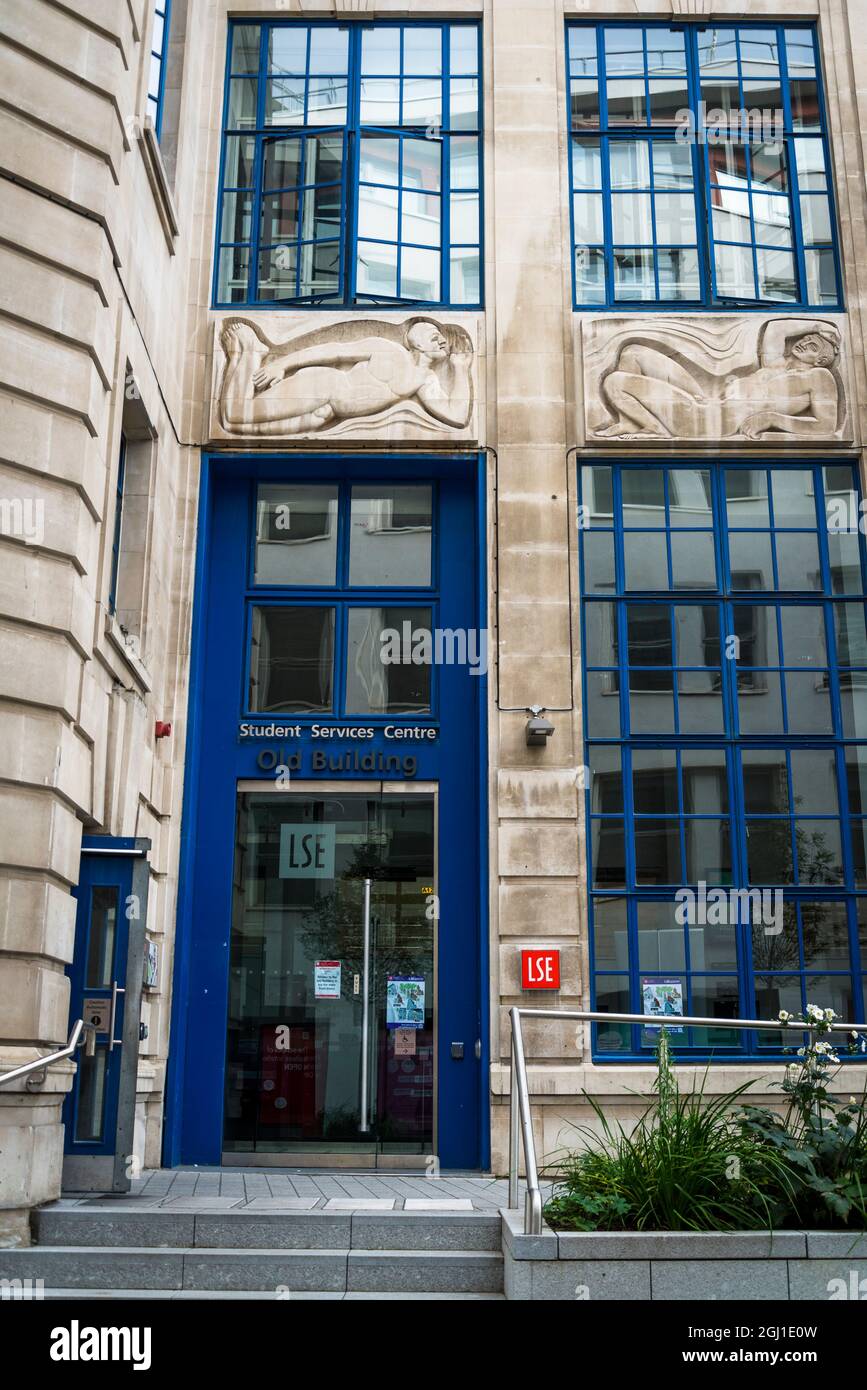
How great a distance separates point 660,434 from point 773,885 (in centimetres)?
467

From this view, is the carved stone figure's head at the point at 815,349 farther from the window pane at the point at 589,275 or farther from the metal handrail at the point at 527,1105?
the metal handrail at the point at 527,1105

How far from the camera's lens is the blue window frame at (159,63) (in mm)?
13688

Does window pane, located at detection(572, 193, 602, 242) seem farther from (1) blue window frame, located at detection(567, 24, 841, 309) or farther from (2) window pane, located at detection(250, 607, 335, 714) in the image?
(2) window pane, located at detection(250, 607, 335, 714)

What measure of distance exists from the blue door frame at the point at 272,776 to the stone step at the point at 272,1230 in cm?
397

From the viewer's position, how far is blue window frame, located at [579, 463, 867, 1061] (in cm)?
1306

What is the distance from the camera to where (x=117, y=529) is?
1258 centimetres

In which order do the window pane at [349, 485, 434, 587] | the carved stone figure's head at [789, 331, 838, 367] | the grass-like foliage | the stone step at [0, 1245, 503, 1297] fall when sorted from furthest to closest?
the carved stone figure's head at [789, 331, 838, 367]
the window pane at [349, 485, 434, 587]
the stone step at [0, 1245, 503, 1297]
the grass-like foliage

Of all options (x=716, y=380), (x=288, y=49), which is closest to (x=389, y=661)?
(x=716, y=380)

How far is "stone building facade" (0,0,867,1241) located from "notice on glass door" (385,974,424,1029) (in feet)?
0.21

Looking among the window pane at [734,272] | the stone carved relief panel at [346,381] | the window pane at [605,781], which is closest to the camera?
the window pane at [605,781]

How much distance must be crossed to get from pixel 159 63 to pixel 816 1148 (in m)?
11.8

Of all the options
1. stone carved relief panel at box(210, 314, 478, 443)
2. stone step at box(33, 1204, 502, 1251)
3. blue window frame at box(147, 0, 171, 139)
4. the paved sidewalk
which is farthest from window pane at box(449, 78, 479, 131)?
stone step at box(33, 1204, 502, 1251)

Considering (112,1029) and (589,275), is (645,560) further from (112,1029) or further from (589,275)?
(112,1029)

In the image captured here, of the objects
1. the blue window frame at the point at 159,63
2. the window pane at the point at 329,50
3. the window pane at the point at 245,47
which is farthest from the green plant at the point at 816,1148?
the window pane at the point at 245,47
